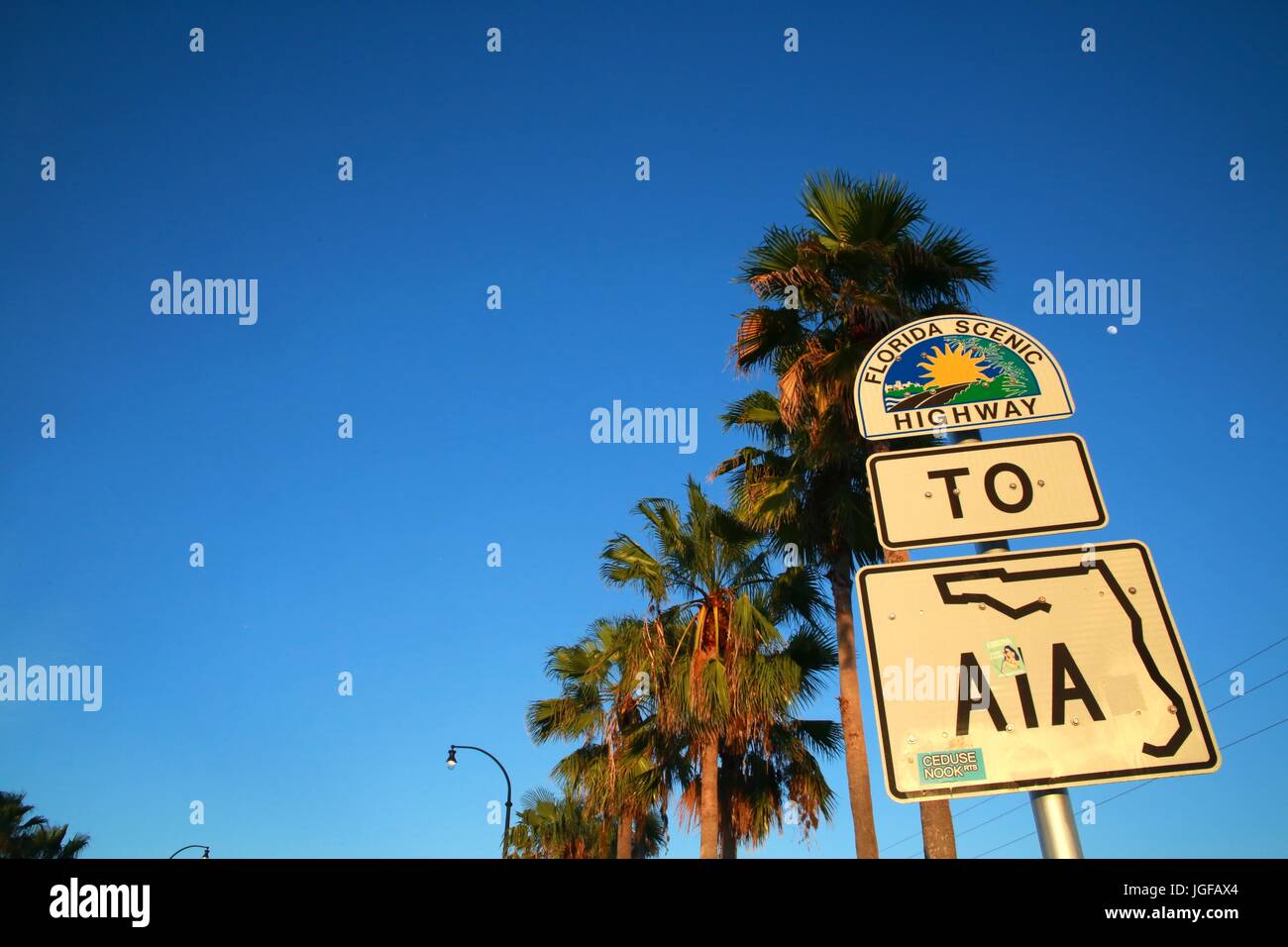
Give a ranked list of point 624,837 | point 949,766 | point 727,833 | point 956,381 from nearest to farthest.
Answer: point 949,766
point 956,381
point 727,833
point 624,837

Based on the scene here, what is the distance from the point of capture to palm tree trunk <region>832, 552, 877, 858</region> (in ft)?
43.2

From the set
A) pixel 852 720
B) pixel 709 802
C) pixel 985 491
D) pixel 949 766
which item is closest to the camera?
pixel 949 766

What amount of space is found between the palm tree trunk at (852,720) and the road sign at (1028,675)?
36.3 ft

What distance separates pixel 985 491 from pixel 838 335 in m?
10.4

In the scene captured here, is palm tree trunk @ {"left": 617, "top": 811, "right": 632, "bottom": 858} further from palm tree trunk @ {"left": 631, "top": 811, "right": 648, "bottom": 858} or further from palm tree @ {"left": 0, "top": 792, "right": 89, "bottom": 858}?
palm tree @ {"left": 0, "top": 792, "right": 89, "bottom": 858}

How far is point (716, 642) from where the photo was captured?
1642cm

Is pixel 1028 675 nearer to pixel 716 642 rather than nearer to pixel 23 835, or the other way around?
pixel 716 642

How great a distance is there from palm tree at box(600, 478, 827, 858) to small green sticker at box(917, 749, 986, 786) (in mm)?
13675

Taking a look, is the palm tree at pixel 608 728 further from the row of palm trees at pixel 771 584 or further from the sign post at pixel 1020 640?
the sign post at pixel 1020 640

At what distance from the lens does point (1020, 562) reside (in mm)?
2275

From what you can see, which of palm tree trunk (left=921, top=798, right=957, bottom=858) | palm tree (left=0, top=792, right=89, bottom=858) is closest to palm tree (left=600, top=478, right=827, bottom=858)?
palm tree trunk (left=921, top=798, right=957, bottom=858)

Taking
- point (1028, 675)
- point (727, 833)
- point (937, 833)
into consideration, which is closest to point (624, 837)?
point (727, 833)
